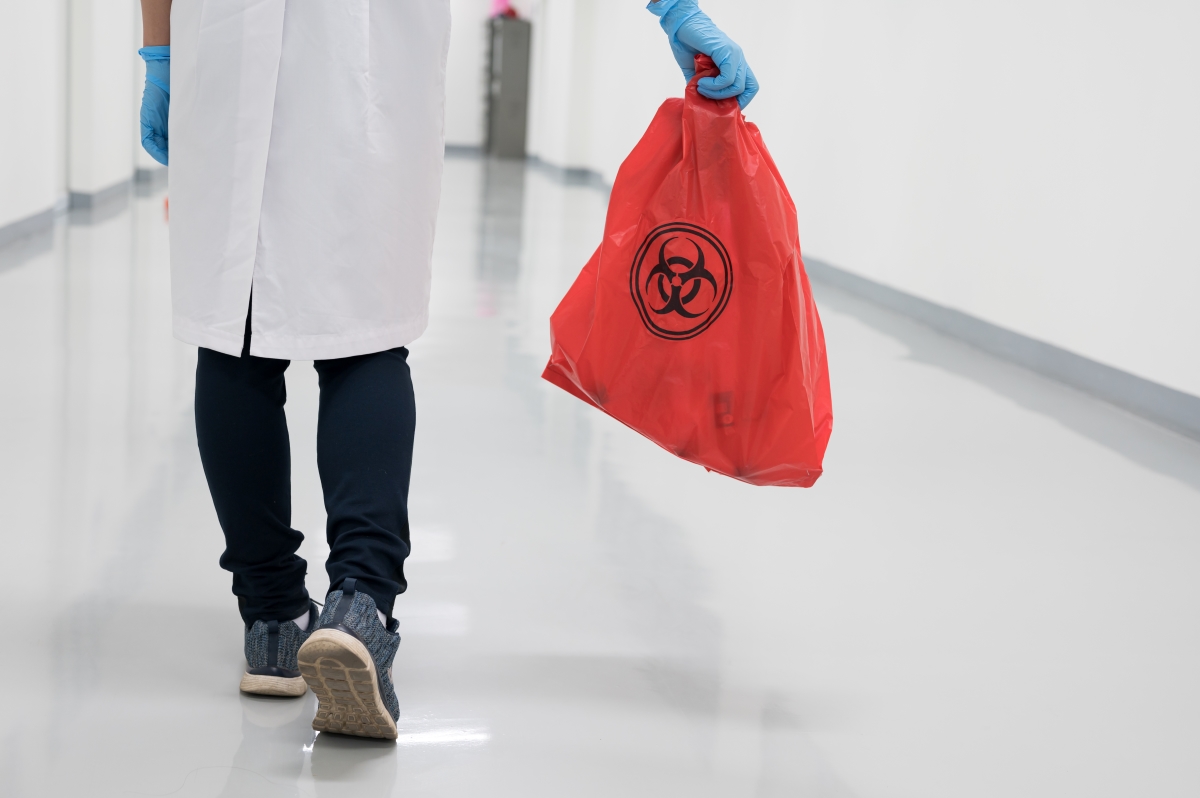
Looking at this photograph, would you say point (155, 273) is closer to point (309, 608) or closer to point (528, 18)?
point (309, 608)

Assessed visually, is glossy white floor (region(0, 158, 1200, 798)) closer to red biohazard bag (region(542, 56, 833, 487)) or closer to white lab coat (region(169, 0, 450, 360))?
red biohazard bag (region(542, 56, 833, 487))

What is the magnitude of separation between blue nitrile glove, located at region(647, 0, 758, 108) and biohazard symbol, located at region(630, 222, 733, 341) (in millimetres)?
157

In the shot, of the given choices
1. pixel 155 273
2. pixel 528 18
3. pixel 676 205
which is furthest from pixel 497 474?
pixel 528 18

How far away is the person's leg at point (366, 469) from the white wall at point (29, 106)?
3.69 m

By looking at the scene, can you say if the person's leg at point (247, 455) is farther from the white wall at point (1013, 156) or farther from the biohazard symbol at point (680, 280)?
the white wall at point (1013, 156)

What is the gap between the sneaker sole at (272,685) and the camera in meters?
1.18

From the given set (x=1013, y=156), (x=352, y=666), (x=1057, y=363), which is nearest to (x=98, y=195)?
(x=1013, y=156)

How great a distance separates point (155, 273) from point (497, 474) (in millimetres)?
2382

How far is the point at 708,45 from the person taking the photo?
47.4 inches

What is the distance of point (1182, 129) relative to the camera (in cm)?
286

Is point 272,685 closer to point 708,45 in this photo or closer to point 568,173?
point 708,45

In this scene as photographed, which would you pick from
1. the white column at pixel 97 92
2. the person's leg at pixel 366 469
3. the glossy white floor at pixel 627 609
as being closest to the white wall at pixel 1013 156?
the glossy white floor at pixel 627 609

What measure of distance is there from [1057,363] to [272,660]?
2.77 metres

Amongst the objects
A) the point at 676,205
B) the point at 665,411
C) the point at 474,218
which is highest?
the point at 676,205
